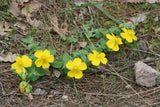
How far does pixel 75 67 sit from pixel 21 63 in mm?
568

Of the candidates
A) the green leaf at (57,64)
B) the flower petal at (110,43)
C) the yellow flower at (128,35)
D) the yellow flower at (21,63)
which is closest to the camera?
the yellow flower at (21,63)

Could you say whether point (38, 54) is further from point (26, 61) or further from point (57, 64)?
point (57, 64)

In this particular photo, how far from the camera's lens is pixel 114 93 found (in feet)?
7.29

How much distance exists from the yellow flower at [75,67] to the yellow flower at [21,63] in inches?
16.4

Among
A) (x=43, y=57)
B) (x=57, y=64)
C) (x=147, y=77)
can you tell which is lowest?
(x=147, y=77)

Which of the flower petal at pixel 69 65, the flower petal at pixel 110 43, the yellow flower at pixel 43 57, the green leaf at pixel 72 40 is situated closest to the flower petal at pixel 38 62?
the yellow flower at pixel 43 57

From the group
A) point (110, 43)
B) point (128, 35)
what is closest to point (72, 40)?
point (110, 43)

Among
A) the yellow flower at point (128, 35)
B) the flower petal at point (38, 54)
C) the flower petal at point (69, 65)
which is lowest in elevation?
the flower petal at point (69, 65)

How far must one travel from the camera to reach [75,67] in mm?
2141

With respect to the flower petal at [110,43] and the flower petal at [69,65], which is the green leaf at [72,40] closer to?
the flower petal at [110,43]

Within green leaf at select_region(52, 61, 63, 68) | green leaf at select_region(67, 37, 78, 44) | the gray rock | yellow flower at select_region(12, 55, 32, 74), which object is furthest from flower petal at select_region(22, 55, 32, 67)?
the gray rock

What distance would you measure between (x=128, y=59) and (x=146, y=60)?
0.23m

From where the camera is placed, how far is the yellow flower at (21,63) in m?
2.09

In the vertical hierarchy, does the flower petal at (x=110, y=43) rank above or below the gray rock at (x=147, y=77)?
above
